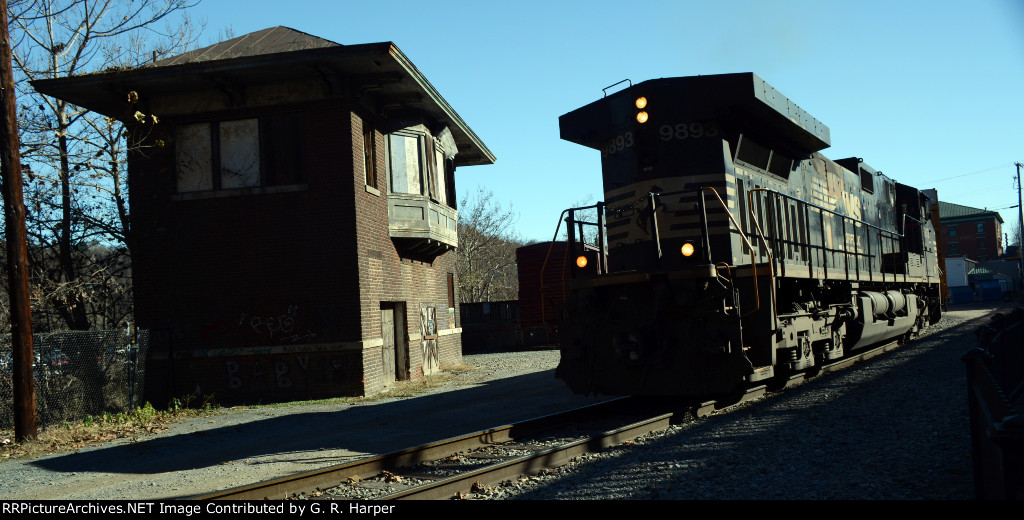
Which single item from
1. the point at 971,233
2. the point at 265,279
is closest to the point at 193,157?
the point at 265,279

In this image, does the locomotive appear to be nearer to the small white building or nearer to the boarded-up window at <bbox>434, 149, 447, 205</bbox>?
the boarded-up window at <bbox>434, 149, 447, 205</bbox>

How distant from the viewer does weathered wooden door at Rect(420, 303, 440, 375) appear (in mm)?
18094

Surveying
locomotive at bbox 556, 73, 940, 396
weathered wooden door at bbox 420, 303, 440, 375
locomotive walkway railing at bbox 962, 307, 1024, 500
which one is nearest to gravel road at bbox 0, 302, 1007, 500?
locomotive walkway railing at bbox 962, 307, 1024, 500

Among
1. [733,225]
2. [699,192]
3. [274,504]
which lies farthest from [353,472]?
[733,225]

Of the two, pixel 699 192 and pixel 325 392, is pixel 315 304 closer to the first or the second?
pixel 325 392

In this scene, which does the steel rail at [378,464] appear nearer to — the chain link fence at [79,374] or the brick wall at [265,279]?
the brick wall at [265,279]

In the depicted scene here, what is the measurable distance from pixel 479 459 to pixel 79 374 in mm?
8522

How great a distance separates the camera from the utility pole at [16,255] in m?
A: 10.3

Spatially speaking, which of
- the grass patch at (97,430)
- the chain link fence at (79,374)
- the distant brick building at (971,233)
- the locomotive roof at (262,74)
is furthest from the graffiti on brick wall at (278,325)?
the distant brick building at (971,233)

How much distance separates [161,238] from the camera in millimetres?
14805

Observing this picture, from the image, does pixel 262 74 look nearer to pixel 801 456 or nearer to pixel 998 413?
pixel 801 456

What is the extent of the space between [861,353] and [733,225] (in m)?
6.90

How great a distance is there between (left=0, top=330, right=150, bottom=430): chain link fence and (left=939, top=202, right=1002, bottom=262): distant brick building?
97.5m

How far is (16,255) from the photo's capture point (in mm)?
10438
